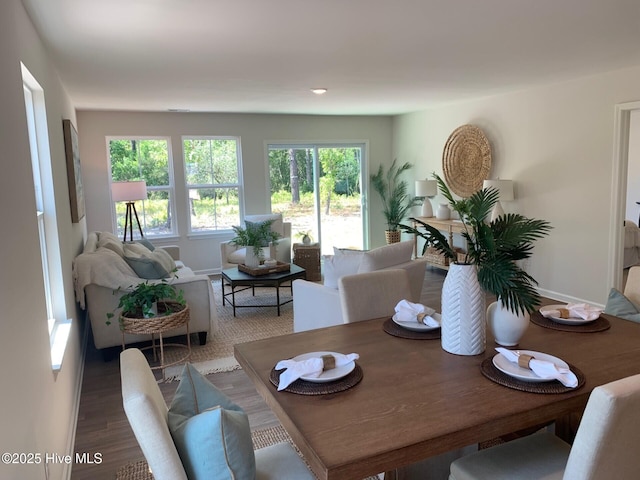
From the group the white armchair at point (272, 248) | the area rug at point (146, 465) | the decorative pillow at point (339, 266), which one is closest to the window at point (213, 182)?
the white armchair at point (272, 248)

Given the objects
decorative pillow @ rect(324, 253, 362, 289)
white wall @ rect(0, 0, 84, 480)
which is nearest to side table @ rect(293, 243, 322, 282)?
decorative pillow @ rect(324, 253, 362, 289)

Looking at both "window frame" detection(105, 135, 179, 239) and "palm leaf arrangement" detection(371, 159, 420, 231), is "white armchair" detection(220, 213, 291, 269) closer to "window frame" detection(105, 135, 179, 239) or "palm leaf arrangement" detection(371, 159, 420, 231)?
→ "window frame" detection(105, 135, 179, 239)

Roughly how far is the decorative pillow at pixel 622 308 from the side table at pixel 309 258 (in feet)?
14.5

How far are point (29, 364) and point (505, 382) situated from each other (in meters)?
1.66

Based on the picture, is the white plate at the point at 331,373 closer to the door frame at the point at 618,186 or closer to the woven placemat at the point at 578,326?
the woven placemat at the point at 578,326

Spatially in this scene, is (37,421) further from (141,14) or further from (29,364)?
(141,14)

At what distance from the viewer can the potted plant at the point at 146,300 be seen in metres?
3.51

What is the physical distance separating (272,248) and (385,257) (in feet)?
9.59

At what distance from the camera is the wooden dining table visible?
1.24 meters

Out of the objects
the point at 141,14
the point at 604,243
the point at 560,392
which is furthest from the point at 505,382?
the point at 604,243

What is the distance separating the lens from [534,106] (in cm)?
534

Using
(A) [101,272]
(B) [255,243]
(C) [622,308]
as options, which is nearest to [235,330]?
(B) [255,243]

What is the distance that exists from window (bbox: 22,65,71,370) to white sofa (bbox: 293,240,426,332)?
1.70 metres

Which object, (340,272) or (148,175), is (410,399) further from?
(148,175)
